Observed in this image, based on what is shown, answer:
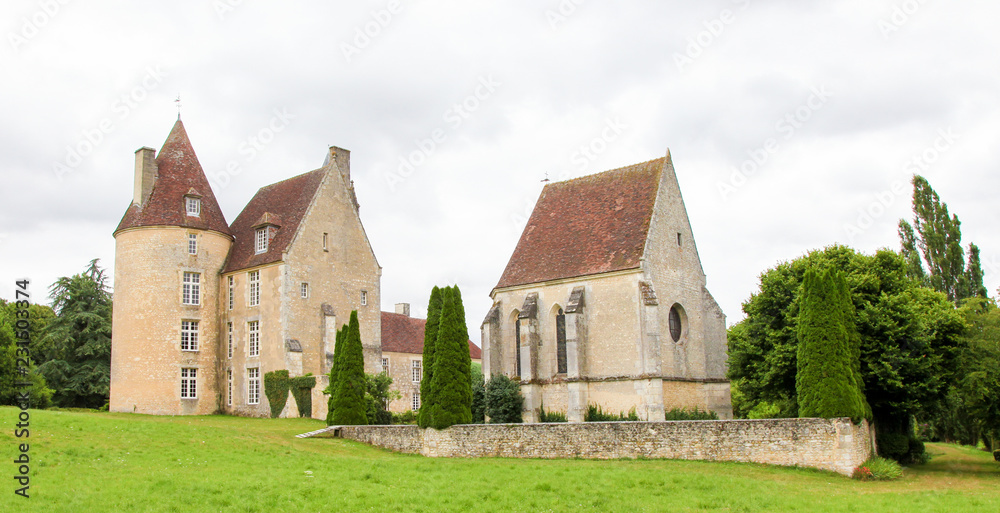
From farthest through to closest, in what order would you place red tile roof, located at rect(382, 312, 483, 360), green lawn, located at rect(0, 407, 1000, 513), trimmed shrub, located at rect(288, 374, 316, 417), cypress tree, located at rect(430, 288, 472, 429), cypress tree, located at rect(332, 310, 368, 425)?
red tile roof, located at rect(382, 312, 483, 360) < trimmed shrub, located at rect(288, 374, 316, 417) < cypress tree, located at rect(332, 310, 368, 425) < cypress tree, located at rect(430, 288, 472, 429) < green lawn, located at rect(0, 407, 1000, 513)

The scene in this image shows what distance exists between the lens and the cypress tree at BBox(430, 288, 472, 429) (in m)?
26.0

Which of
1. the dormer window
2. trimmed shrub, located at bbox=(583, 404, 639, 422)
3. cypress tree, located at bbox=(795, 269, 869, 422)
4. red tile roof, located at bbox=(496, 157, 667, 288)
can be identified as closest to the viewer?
cypress tree, located at bbox=(795, 269, 869, 422)

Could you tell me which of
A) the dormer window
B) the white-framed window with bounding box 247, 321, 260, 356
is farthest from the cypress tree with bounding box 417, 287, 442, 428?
the dormer window

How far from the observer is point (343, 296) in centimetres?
4228

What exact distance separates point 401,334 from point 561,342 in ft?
72.4

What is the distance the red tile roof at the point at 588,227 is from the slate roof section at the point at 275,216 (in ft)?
39.2

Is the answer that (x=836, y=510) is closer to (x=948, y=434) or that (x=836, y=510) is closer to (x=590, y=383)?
(x=590, y=383)

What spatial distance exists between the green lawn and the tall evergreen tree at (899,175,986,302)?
2281 centimetres

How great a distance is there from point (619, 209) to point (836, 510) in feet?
68.4

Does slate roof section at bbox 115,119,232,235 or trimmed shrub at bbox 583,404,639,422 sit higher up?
slate roof section at bbox 115,119,232,235

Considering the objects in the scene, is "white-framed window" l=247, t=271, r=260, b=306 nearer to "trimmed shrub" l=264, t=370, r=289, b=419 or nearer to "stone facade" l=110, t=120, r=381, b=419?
"stone facade" l=110, t=120, r=381, b=419

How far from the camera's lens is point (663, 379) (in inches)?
1256

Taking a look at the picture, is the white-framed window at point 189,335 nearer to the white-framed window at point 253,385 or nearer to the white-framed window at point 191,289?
the white-framed window at point 191,289

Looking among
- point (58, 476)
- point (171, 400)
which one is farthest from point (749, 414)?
point (58, 476)
